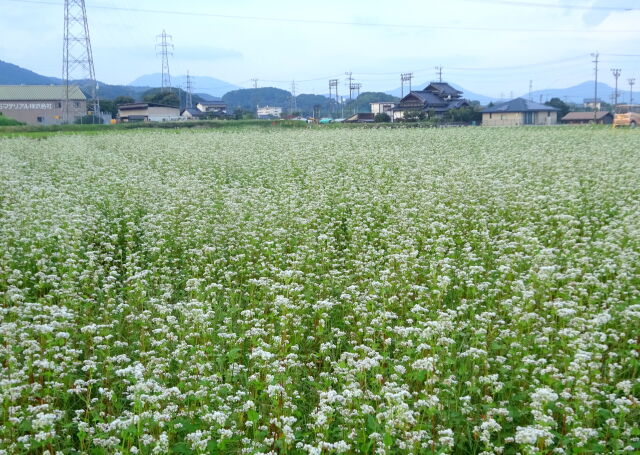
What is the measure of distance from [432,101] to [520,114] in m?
13.4

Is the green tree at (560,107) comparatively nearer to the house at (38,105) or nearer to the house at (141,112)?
the house at (141,112)

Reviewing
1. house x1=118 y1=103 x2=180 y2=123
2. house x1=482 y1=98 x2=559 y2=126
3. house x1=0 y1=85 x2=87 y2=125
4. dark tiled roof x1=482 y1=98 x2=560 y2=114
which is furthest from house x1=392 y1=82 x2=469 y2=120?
house x1=0 y1=85 x2=87 y2=125

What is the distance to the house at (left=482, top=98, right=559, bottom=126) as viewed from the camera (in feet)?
237

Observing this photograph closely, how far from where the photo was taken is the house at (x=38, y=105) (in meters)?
89.8

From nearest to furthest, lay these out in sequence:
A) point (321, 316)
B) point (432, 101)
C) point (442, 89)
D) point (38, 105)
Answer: point (321, 316) → point (432, 101) → point (442, 89) → point (38, 105)

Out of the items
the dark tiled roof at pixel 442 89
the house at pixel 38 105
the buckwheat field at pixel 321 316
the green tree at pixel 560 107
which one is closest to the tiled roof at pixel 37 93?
the house at pixel 38 105

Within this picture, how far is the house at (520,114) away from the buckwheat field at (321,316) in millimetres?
59382

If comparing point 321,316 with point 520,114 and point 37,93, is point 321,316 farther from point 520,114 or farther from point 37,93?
point 37,93

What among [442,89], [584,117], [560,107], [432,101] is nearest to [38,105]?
[432,101]

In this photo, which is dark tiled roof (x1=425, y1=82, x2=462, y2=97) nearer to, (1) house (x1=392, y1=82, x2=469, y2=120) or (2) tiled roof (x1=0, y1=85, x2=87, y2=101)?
(1) house (x1=392, y1=82, x2=469, y2=120)

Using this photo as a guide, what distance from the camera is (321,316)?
21.9 feet

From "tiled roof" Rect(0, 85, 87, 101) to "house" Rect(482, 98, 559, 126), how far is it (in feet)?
214

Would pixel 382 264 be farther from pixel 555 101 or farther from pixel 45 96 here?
pixel 45 96

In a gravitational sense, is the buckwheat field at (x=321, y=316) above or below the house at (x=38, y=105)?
below
